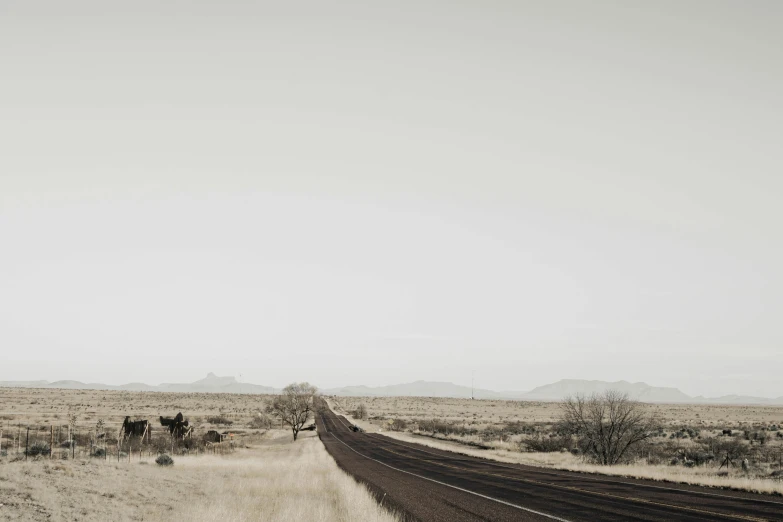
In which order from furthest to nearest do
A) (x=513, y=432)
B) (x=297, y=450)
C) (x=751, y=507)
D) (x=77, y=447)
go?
1. (x=513, y=432)
2. (x=297, y=450)
3. (x=77, y=447)
4. (x=751, y=507)

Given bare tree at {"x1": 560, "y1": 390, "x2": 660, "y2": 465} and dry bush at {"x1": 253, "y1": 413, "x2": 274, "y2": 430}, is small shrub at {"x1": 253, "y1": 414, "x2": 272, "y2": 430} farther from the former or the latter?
bare tree at {"x1": 560, "y1": 390, "x2": 660, "y2": 465}

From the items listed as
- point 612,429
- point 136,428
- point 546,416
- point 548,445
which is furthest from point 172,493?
point 546,416

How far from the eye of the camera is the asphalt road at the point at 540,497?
15.0 meters

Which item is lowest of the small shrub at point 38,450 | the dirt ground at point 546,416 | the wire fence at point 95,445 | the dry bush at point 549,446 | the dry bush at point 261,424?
the dirt ground at point 546,416

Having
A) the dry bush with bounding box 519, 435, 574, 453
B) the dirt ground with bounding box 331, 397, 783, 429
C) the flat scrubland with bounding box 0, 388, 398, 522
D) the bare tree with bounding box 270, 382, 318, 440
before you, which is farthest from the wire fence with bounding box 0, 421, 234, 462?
the dirt ground with bounding box 331, 397, 783, 429

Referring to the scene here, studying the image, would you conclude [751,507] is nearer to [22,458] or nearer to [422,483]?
[422,483]

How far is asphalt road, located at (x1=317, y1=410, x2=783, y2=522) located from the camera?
589 inches

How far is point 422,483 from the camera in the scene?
24.6 meters

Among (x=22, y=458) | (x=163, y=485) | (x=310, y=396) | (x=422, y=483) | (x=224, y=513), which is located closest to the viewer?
(x=224, y=513)

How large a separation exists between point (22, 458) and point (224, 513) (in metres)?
15.4

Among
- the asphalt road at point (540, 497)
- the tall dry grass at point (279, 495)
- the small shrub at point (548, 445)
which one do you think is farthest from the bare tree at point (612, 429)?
the tall dry grass at point (279, 495)

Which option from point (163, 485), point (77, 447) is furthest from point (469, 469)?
point (77, 447)

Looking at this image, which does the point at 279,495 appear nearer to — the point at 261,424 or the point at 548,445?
the point at 548,445

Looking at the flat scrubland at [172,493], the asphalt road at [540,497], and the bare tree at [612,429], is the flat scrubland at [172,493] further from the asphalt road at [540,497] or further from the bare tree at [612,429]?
the bare tree at [612,429]
